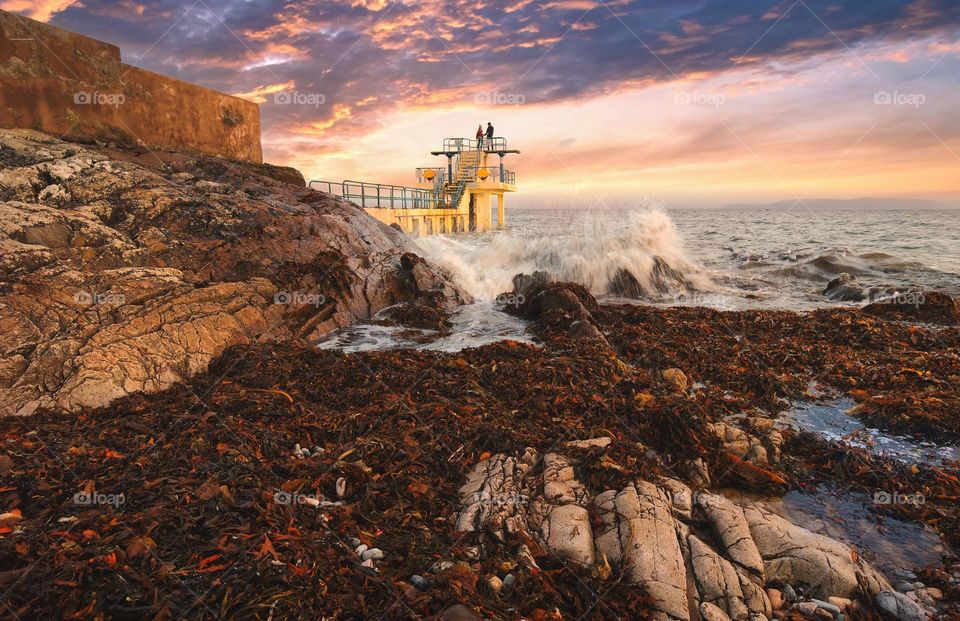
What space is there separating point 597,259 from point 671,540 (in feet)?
46.8

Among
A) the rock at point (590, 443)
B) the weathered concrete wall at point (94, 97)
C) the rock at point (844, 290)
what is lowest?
the rock at point (590, 443)

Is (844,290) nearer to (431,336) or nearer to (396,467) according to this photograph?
(431,336)

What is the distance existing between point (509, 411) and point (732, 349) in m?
4.95

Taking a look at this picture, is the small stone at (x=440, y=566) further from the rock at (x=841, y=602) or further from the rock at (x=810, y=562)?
the rock at (x=841, y=602)

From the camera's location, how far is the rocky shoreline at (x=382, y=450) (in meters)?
2.86

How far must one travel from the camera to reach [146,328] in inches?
258

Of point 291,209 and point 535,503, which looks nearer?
point 535,503

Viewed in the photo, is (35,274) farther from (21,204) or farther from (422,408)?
(422,408)

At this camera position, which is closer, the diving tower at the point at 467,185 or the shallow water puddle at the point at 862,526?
the shallow water puddle at the point at 862,526

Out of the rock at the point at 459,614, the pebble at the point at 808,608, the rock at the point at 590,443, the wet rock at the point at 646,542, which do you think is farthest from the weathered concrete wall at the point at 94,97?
the pebble at the point at 808,608

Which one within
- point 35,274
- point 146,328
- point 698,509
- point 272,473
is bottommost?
point 698,509

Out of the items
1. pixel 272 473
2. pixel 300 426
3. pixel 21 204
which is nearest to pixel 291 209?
pixel 21 204

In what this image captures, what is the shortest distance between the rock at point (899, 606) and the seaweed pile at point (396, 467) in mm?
46

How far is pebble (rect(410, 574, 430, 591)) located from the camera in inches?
111
